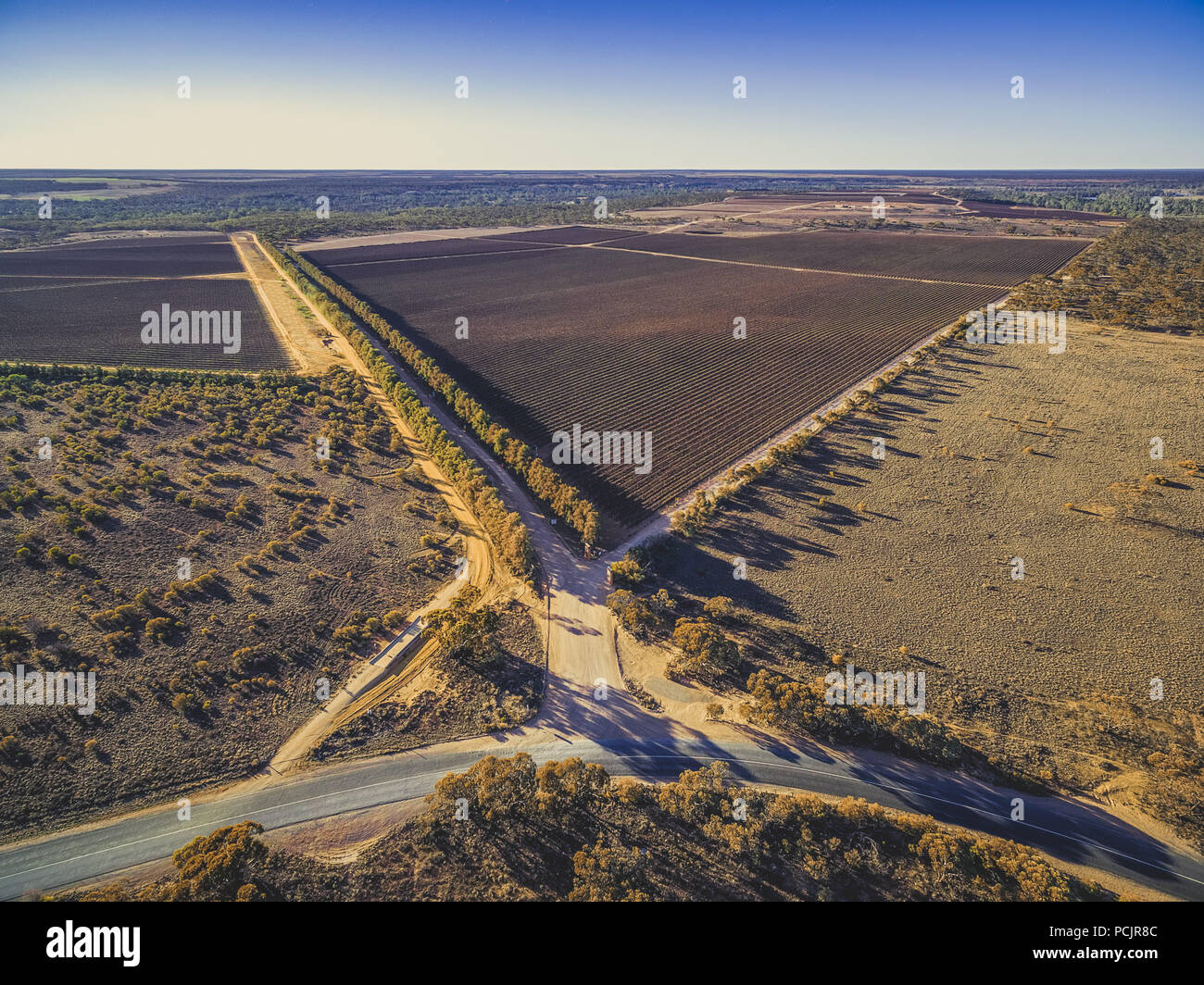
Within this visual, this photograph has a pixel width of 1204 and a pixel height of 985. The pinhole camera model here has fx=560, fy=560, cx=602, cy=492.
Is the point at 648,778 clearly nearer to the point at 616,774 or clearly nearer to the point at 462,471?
the point at 616,774

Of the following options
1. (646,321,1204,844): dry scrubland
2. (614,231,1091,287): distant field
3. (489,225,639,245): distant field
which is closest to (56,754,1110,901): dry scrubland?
(646,321,1204,844): dry scrubland

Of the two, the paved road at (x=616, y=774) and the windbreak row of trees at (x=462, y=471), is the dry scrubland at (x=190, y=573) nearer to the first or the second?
the paved road at (x=616, y=774)

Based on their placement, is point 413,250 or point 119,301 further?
point 413,250

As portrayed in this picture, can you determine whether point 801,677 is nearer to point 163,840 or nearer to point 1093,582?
point 1093,582

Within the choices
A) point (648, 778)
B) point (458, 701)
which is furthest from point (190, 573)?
point (648, 778)

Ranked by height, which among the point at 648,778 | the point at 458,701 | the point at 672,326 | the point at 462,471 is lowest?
the point at 648,778

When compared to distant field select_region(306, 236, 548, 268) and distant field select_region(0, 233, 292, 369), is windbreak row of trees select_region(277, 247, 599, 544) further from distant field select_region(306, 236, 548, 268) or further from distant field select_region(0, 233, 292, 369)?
distant field select_region(306, 236, 548, 268)
